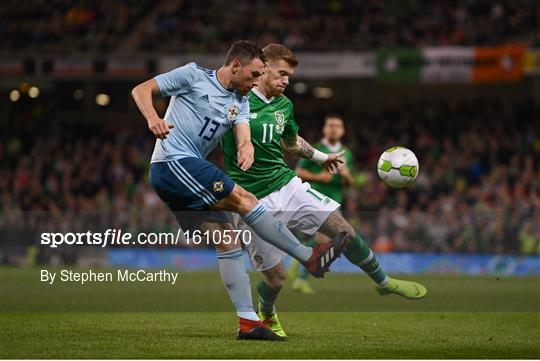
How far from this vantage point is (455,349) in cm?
836

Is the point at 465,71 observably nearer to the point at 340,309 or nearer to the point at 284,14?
the point at 284,14

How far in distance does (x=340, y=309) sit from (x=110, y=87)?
817 inches

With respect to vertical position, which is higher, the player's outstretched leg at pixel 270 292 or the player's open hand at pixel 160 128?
the player's open hand at pixel 160 128

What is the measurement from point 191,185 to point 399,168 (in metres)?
2.72

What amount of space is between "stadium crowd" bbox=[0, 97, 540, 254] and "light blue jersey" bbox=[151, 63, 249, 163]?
10.5 metres

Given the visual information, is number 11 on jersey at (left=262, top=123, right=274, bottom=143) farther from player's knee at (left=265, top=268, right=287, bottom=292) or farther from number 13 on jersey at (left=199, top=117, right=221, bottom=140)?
player's knee at (left=265, top=268, right=287, bottom=292)

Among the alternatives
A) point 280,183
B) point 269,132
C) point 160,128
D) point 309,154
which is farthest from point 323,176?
point 160,128

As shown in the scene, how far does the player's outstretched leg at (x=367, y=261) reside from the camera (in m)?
9.62

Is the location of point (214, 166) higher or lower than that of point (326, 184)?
higher

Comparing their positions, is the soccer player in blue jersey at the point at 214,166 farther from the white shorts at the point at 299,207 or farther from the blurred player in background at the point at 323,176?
the blurred player in background at the point at 323,176

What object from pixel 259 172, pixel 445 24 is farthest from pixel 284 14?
pixel 259 172

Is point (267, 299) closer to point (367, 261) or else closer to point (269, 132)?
point (367, 261)

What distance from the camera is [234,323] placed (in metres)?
10.4

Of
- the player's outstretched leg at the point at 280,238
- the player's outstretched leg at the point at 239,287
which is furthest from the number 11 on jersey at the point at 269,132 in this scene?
the player's outstretched leg at the point at 239,287
